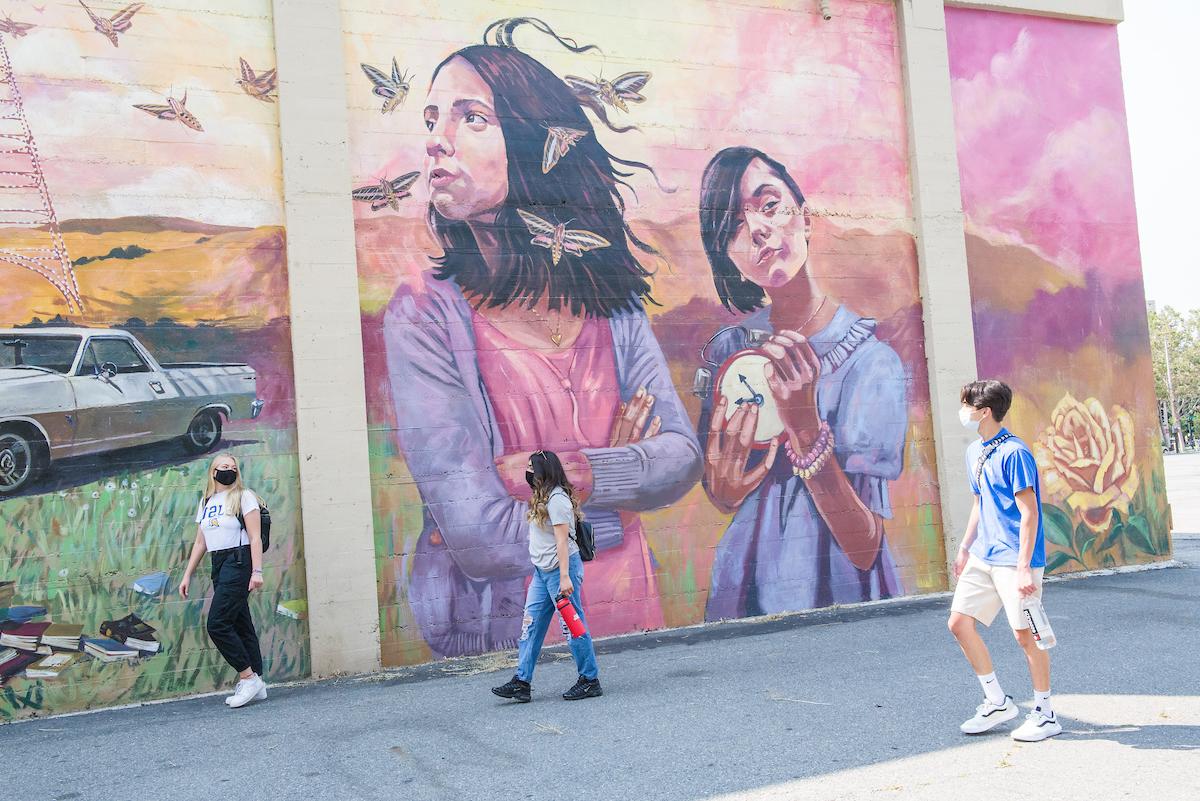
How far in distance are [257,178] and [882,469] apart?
21.7 ft

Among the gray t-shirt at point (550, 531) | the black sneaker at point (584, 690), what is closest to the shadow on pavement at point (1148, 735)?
the black sneaker at point (584, 690)

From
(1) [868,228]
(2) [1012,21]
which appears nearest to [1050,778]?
(1) [868,228]

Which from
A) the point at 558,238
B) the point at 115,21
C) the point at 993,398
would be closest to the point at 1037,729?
the point at 993,398

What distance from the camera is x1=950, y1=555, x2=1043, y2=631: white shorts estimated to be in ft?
16.5

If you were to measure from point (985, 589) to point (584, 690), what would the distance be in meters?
2.64

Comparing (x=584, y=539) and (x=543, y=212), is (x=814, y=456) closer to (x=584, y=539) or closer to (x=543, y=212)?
(x=543, y=212)

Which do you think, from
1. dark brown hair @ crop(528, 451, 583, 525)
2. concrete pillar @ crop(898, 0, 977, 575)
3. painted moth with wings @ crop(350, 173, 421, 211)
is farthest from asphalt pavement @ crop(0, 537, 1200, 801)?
painted moth with wings @ crop(350, 173, 421, 211)

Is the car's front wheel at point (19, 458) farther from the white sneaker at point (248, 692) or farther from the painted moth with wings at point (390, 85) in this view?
the painted moth with wings at point (390, 85)

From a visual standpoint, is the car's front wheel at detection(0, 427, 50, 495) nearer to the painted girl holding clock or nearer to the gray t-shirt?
the gray t-shirt

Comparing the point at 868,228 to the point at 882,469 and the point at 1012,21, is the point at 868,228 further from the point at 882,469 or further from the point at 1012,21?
the point at 1012,21

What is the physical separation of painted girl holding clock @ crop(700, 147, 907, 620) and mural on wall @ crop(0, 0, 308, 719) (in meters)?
4.02

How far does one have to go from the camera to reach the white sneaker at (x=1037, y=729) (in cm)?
495

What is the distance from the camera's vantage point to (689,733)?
5469mm

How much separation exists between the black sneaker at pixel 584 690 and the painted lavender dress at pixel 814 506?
2838 millimetres
